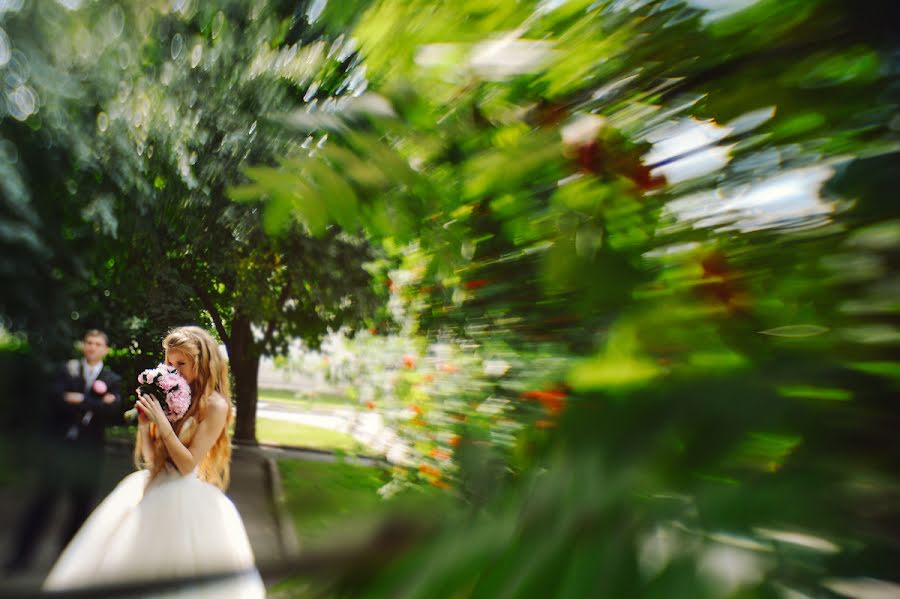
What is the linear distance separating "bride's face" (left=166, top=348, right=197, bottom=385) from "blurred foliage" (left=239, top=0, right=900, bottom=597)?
0.62 ft

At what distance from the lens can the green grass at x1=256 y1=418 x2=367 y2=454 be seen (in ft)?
2.85

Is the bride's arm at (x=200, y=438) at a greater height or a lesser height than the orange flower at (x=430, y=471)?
greater

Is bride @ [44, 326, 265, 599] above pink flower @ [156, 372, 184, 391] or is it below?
below

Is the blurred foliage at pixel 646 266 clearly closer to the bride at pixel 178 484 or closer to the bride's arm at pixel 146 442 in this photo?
the bride at pixel 178 484

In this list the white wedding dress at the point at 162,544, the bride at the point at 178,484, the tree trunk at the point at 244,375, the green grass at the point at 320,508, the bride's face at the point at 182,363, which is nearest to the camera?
the white wedding dress at the point at 162,544

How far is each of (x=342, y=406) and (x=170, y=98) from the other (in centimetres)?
50

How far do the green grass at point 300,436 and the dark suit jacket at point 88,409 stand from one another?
0.27 meters

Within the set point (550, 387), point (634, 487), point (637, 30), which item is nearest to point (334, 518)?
point (634, 487)

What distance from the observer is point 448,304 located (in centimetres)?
98

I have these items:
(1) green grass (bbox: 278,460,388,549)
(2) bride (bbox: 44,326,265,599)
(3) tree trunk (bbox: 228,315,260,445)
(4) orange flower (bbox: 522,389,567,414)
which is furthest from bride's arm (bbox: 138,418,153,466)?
(4) orange flower (bbox: 522,389,567,414)

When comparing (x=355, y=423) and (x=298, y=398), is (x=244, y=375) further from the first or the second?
(x=355, y=423)

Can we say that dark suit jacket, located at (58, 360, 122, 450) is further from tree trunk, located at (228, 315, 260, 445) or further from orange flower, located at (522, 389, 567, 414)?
orange flower, located at (522, 389, 567, 414)

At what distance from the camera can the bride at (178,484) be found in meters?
0.50

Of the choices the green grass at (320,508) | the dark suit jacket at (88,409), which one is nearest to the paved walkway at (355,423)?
the dark suit jacket at (88,409)
